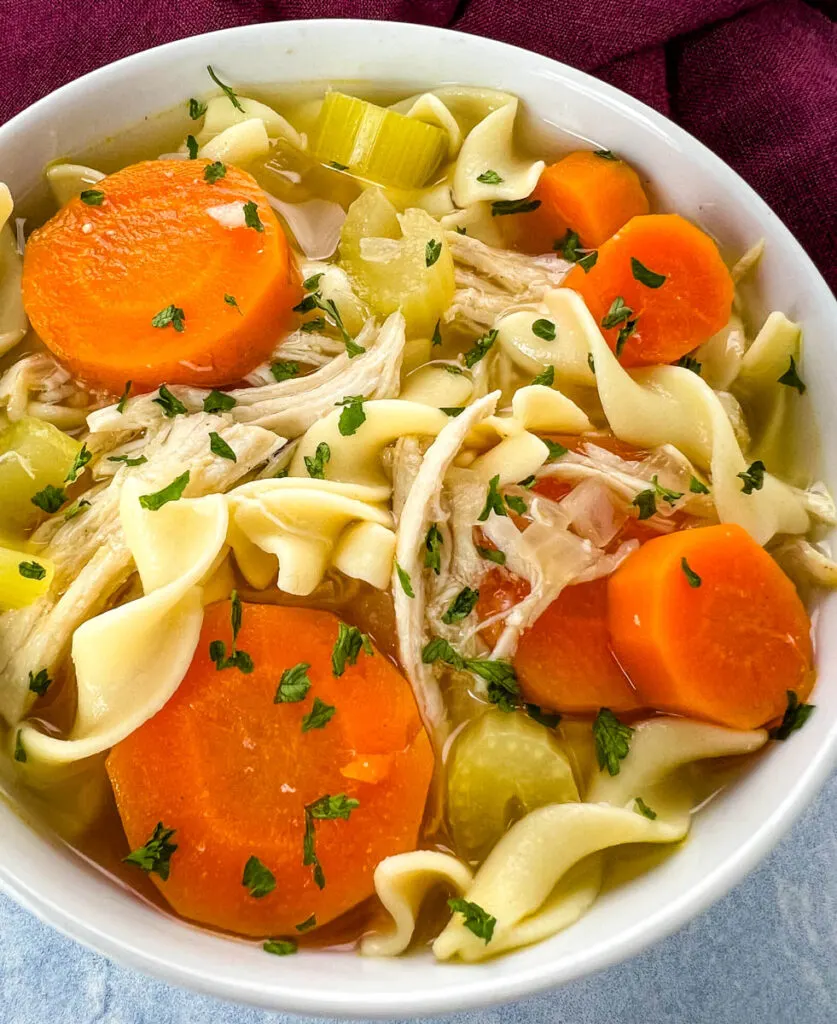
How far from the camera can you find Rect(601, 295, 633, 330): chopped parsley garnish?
2641 millimetres

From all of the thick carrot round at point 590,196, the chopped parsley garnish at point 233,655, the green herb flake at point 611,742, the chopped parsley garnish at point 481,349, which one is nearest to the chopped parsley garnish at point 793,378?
the thick carrot round at point 590,196

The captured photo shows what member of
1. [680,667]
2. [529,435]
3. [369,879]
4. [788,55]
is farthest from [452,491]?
[788,55]

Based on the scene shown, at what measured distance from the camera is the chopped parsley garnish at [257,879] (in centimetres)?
221

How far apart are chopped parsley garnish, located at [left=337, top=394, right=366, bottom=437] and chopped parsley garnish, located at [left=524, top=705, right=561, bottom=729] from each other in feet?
2.63

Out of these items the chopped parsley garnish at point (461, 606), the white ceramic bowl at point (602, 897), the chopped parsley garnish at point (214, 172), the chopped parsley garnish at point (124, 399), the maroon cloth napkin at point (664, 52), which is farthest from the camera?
the maroon cloth napkin at point (664, 52)

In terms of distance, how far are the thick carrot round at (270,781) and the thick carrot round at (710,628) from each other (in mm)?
566

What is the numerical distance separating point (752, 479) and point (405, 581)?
0.91 m

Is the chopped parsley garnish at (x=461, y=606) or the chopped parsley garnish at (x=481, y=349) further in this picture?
the chopped parsley garnish at (x=481, y=349)

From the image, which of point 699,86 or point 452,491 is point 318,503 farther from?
point 699,86

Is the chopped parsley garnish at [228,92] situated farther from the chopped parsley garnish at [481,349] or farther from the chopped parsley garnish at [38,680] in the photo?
the chopped parsley garnish at [38,680]

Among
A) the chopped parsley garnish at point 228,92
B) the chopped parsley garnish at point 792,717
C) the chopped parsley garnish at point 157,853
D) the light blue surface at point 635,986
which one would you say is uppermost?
the chopped parsley garnish at point 228,92

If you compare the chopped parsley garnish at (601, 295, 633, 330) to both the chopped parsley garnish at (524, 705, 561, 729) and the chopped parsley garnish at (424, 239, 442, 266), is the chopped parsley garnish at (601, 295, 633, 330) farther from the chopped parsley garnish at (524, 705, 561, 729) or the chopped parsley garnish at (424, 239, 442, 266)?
the chopped parsley garnish at (524, 705, 561, 729)

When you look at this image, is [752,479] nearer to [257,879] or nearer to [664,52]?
[257,879]

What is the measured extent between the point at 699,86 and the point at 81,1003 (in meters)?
3.45
